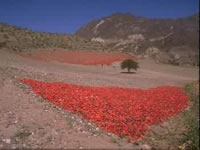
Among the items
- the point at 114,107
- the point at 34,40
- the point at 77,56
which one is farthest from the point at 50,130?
the point at 34,40

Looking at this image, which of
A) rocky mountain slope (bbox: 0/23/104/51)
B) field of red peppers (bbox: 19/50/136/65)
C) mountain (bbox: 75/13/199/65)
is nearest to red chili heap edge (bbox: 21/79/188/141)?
field of red peppers (bbox: 19/50/136/65)

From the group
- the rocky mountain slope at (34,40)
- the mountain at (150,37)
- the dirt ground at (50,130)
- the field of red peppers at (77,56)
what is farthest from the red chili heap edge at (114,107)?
the mountain at (150,37)

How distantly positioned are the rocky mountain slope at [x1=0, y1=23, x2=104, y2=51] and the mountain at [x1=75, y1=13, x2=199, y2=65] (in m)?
8.56

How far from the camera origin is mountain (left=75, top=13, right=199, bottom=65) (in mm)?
56375

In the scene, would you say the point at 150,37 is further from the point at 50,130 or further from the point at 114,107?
the point at 50,130

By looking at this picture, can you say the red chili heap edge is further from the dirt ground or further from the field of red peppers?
the field of red peppers

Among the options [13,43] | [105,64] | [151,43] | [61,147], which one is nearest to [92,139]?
[61,147]

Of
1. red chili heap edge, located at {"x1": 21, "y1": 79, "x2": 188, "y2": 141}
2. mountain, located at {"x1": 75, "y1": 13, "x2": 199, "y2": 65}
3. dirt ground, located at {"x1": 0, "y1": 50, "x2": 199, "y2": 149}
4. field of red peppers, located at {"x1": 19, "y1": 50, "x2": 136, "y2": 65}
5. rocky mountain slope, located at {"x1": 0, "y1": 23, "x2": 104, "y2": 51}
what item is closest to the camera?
dirt ground, located at {"x1": 0, "y1": 50, "x2": 199, "y2": 149}

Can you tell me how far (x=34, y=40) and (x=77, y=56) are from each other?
10435mm

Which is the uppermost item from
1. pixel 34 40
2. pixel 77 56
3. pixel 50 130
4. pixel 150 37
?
pixel 150 37

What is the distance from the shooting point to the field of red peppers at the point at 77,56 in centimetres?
3812

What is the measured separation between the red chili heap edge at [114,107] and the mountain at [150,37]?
126 ft

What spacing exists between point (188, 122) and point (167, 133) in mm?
1501

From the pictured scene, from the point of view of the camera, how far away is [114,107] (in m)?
10.9
